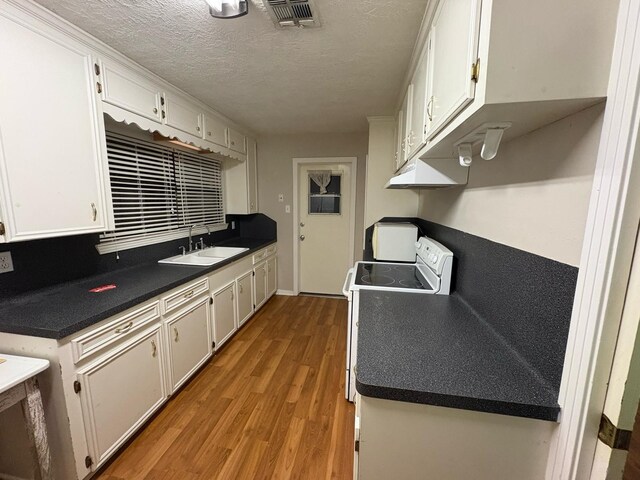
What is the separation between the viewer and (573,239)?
2.44ft

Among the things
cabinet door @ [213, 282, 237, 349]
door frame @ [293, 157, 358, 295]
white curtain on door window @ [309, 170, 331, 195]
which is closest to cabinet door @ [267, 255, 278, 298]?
door frame @ [293, 157, 358, 295]

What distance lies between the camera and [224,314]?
257 centimetres

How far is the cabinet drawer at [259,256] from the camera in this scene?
3271 millimetres

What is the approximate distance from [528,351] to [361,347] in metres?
0.55

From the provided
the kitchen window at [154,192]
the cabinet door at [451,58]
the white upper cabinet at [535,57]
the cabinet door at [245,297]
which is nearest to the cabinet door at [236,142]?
the kitchen window at [154,192]

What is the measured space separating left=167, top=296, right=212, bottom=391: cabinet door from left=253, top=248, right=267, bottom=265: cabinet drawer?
40.9 inches

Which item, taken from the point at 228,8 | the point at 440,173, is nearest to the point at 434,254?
the point at 440,173

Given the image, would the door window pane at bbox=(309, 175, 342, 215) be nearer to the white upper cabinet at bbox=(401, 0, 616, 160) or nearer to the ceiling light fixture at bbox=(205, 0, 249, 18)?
the ceiling light fixture at bbox=(205, 0, 249, 18)

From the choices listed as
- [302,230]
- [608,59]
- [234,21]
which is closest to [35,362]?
[234,21]

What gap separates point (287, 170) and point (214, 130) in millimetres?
1239

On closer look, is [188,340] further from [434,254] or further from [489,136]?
[489,136]

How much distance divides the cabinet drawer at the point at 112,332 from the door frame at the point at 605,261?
181 cm

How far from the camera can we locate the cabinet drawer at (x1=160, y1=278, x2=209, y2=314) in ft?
5.88

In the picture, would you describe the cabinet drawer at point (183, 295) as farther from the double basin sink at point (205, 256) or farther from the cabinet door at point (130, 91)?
the cabinet door at point (130, 91)
